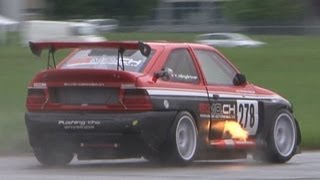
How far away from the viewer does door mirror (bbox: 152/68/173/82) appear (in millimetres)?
14711

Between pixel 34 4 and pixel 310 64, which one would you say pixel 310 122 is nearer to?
pixel 310 64

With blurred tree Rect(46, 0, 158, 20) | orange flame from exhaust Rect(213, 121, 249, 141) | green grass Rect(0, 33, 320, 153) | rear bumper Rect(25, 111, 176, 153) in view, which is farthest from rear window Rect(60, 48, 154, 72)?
blurred tree Rect(46, 0, 158, 20)

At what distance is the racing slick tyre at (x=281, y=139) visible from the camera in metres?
16.5

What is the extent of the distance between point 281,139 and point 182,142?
92.3 inches

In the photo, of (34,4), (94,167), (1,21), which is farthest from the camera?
(34,4)

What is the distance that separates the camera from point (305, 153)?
1934cm

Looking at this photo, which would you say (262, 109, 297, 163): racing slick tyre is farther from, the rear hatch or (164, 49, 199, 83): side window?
the rear hatch

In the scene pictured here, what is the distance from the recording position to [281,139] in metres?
16.8

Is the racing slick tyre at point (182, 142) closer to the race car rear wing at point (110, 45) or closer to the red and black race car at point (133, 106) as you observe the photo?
the red and black race car at point (133, 106)

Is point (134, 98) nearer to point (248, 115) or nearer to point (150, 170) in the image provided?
point (150, 170)

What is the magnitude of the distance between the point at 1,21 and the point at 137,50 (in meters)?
44.3

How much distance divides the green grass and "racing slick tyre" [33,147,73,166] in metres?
2.98

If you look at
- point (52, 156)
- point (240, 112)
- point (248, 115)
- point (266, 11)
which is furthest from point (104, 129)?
point (266, 11)

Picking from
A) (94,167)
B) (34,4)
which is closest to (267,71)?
(94,167)
